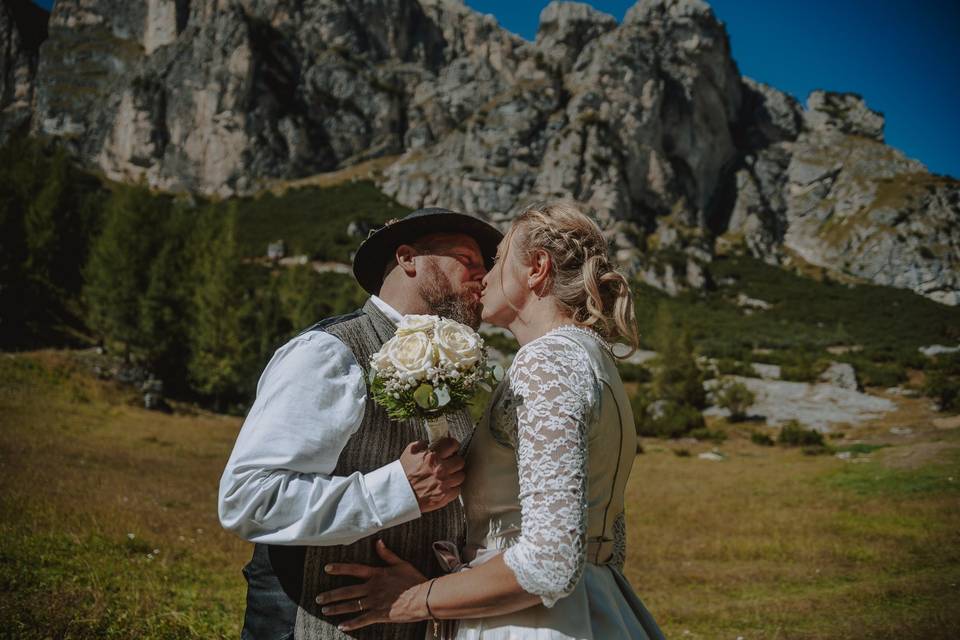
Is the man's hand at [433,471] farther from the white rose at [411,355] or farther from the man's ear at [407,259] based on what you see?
the man's ear at [407,259]

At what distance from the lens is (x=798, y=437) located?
1001 inches

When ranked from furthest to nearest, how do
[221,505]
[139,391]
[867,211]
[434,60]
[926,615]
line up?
1. [434,60]
2. [867,211]
3. [139,391]
4. [926,615]
5. [221,505]

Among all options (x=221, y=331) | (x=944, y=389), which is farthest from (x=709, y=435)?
(x=221, y=331)

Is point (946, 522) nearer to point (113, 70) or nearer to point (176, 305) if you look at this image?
point (176, 305)

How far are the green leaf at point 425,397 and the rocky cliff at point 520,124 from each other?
80973 millimetres

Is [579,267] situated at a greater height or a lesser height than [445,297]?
greater

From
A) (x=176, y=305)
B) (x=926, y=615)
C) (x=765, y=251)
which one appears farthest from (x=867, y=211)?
(x=926, y=615)

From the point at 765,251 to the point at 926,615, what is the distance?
101 meters

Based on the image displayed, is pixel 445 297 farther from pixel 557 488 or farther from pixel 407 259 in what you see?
pixel 557 488

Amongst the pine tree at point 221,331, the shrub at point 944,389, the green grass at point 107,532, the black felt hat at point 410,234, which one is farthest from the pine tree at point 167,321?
the shrub at point 944,389

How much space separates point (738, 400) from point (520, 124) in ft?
226

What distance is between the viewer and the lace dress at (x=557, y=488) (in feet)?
6.11

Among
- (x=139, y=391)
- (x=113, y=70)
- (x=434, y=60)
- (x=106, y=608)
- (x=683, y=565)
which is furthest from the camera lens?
(x=434, y=60)

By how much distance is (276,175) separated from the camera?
99688 millimetres
